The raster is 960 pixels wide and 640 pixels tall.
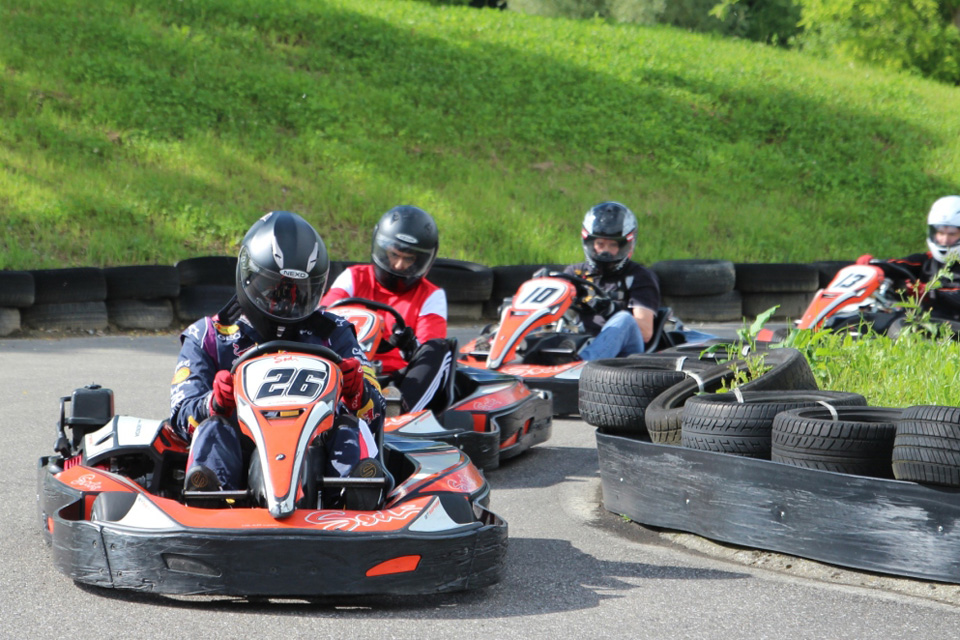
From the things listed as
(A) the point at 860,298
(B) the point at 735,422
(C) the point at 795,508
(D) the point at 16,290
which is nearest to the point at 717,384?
(B) the point at 735,422

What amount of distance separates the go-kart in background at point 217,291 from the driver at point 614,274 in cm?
371

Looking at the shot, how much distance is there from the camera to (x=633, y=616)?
3.49 m

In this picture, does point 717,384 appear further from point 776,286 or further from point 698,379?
point 776,286

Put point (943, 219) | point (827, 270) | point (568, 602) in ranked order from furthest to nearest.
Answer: point (827, 270), point (943, 219), point (568, 602)

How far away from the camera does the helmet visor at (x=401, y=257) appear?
20.9ft

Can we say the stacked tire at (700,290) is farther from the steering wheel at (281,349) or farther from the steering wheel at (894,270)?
the steering wheel at (281,349)

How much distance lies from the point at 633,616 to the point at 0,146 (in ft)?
42.2

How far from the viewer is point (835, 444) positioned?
4.05 metres

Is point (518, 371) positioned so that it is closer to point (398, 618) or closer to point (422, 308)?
point (422, 308)

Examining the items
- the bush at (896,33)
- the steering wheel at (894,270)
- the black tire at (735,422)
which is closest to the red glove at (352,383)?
the black tire at (735,422)

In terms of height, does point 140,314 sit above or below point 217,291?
below

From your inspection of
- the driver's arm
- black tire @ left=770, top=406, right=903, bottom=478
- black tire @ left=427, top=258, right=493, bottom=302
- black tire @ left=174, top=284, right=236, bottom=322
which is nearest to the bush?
black tire @ left=427, top=258, right=493, bottom=302

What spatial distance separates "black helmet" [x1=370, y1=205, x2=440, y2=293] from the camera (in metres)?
6.38

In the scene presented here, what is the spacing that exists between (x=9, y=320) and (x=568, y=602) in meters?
7.99
